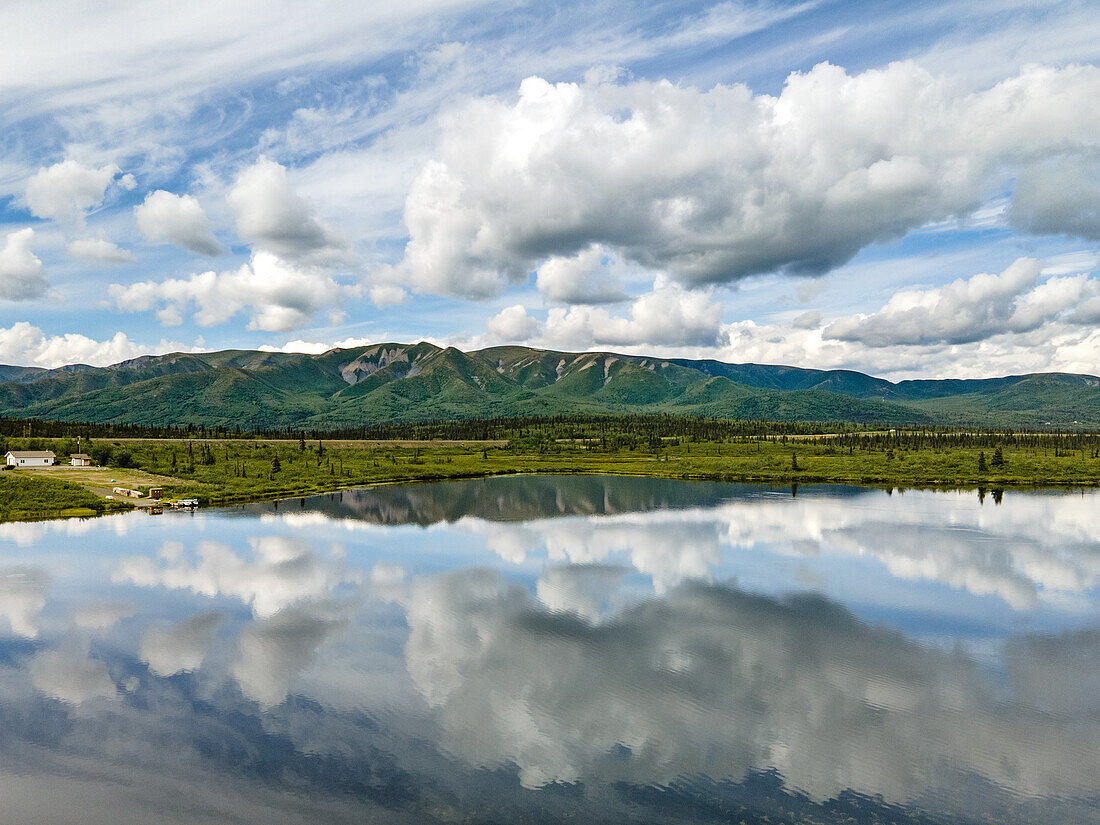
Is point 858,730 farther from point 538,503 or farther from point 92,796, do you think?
point 538,503

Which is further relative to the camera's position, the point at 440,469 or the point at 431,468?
the point at 431,468

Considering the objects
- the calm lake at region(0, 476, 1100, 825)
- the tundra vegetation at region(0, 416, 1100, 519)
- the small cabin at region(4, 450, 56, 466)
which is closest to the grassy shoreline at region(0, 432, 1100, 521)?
the tundra vegetation at region(0, 416, 1100, 519)

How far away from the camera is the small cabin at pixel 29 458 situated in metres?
113

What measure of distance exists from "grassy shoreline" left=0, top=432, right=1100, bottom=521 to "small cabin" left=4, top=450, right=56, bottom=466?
8.08 metres

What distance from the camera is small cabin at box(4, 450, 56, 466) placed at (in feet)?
371

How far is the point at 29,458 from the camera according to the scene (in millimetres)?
114750

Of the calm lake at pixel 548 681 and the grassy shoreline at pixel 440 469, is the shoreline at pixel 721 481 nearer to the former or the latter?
the grassy shoreline at pixel 440 469

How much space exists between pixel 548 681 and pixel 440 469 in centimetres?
11517

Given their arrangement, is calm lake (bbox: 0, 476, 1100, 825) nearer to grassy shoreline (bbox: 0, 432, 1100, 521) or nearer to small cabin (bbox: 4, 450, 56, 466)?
grassy shoreline (bbox: 0, 432, 1100, 521)

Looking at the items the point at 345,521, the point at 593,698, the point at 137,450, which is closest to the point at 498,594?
Result: the point at 593,698

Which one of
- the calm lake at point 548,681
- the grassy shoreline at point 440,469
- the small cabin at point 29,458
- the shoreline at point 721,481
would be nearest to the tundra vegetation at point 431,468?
the grassy shoreline at point 440,469

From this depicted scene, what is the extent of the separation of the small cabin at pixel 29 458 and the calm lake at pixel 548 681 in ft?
217

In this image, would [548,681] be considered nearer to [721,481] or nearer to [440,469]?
[721,481]

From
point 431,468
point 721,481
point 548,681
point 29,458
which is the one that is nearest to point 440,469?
point 431,468
